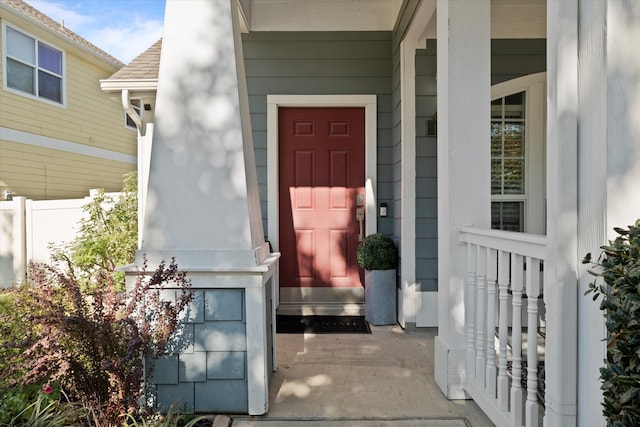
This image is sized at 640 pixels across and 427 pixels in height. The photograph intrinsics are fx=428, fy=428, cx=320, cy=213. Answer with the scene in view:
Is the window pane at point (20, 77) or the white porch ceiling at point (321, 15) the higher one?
the window pane at point (20, 77)

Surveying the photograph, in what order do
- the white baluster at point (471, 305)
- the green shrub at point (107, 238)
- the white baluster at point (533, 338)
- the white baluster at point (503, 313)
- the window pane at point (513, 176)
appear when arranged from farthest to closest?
the green shrub at point (107, 238)
the window pane at point (513, 176)
the white baluster at point (471, 305)
the white baluster at point (503, 313)
the white baluster at point (533, 338)

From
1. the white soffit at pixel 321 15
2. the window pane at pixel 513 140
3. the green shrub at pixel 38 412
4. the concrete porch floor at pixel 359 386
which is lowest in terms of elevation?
the concrete porch floor at pixel 359 386

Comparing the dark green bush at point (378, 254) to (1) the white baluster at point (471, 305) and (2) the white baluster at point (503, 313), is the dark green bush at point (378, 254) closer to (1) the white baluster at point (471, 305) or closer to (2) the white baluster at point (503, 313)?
(1) the white baluster at point (471, 305)

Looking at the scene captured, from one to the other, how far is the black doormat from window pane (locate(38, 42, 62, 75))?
702 cm

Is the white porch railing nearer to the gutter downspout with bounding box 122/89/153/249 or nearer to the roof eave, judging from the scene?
the gutter downspout with bounding box 122/89/153/249

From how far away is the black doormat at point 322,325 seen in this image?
388cm

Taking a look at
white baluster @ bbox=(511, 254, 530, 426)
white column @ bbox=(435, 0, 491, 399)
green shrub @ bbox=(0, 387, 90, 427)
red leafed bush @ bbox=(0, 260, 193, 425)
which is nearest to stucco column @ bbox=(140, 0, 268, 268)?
red leafed bush @ bbox=(0, 260, 193, 425)

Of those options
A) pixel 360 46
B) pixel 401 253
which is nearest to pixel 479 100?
pixel 401 253

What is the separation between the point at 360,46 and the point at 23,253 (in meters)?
5.02

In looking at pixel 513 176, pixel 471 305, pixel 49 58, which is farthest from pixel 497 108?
pixel 49 58

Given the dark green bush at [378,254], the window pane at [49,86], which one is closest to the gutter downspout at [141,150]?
the dark green bush at [378,254]

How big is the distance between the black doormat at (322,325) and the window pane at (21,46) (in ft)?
22.3

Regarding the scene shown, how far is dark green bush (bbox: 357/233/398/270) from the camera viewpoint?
4.10 meters

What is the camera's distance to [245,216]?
93.6 inches
